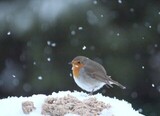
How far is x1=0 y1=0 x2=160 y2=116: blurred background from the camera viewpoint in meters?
9.40

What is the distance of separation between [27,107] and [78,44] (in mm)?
5580

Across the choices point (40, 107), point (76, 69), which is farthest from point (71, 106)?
point (76, 69)

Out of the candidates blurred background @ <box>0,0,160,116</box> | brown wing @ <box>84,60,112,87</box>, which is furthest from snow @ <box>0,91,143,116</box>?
blurred background @ <box>0,0,160,116</box>

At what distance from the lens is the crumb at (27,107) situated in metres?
3.97

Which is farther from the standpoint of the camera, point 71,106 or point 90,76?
point 90,76

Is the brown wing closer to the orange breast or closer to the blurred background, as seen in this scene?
the orange breast

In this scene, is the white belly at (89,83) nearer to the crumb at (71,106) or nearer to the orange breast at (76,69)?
the orange breast at (76,69)

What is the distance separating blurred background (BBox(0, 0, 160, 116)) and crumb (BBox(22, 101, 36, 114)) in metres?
5.13

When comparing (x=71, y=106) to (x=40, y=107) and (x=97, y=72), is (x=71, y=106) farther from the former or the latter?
(x=97, y=72)

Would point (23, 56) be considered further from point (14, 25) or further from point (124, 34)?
point (124, 34)

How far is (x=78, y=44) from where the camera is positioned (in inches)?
376

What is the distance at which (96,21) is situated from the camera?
974 centimetres

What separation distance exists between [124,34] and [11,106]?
5.62 metres

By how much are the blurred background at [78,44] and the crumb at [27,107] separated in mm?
5128
